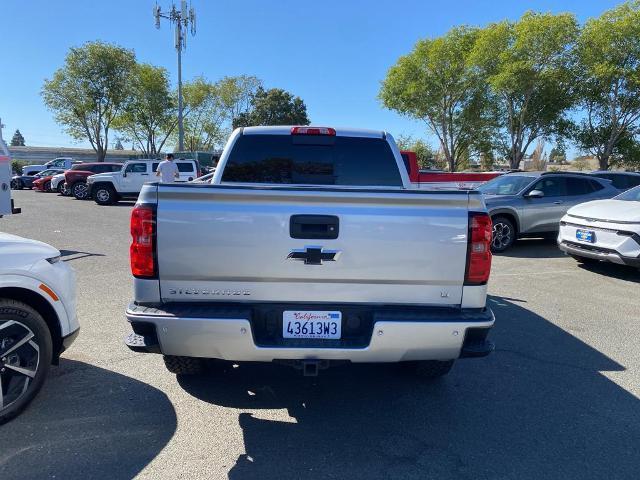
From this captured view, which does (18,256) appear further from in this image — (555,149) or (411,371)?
(555,149)

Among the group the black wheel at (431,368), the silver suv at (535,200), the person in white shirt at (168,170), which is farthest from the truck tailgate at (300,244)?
the person in white shirt at (168,170)

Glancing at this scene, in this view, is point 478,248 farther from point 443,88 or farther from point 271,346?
point 443,88

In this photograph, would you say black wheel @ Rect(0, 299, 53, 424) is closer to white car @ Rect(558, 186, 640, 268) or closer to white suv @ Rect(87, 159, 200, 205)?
white car @ Rect(558, 186, 640, 268)

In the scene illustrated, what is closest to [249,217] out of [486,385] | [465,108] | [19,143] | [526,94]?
[486,385]

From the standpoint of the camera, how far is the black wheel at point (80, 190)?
22.6m

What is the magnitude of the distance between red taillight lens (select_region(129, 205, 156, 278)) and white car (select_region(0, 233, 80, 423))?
96 centimetres

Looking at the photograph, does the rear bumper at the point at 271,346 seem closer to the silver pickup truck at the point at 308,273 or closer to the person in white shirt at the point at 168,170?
the silver pickup truck at the point at 308,273

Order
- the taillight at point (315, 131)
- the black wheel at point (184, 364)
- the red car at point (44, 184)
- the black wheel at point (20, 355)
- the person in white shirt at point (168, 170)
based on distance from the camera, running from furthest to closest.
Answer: the red car at point (44, 184) → the person in white shirt at point (168, 170) → the taillight at point (315, 131) → the black wheel at point (184, 364) → the black wheel at point (20, 355)

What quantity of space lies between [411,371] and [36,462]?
2712 mm

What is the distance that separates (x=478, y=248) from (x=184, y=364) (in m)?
2.27

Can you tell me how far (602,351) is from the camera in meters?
4.52

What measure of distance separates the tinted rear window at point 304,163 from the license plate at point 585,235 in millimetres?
5204

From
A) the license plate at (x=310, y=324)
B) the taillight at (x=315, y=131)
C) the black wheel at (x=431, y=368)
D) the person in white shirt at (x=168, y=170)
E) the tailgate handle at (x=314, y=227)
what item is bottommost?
the black wheel at (x=431, y=368)

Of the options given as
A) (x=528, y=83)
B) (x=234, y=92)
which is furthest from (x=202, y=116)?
(x=528, y=83)
